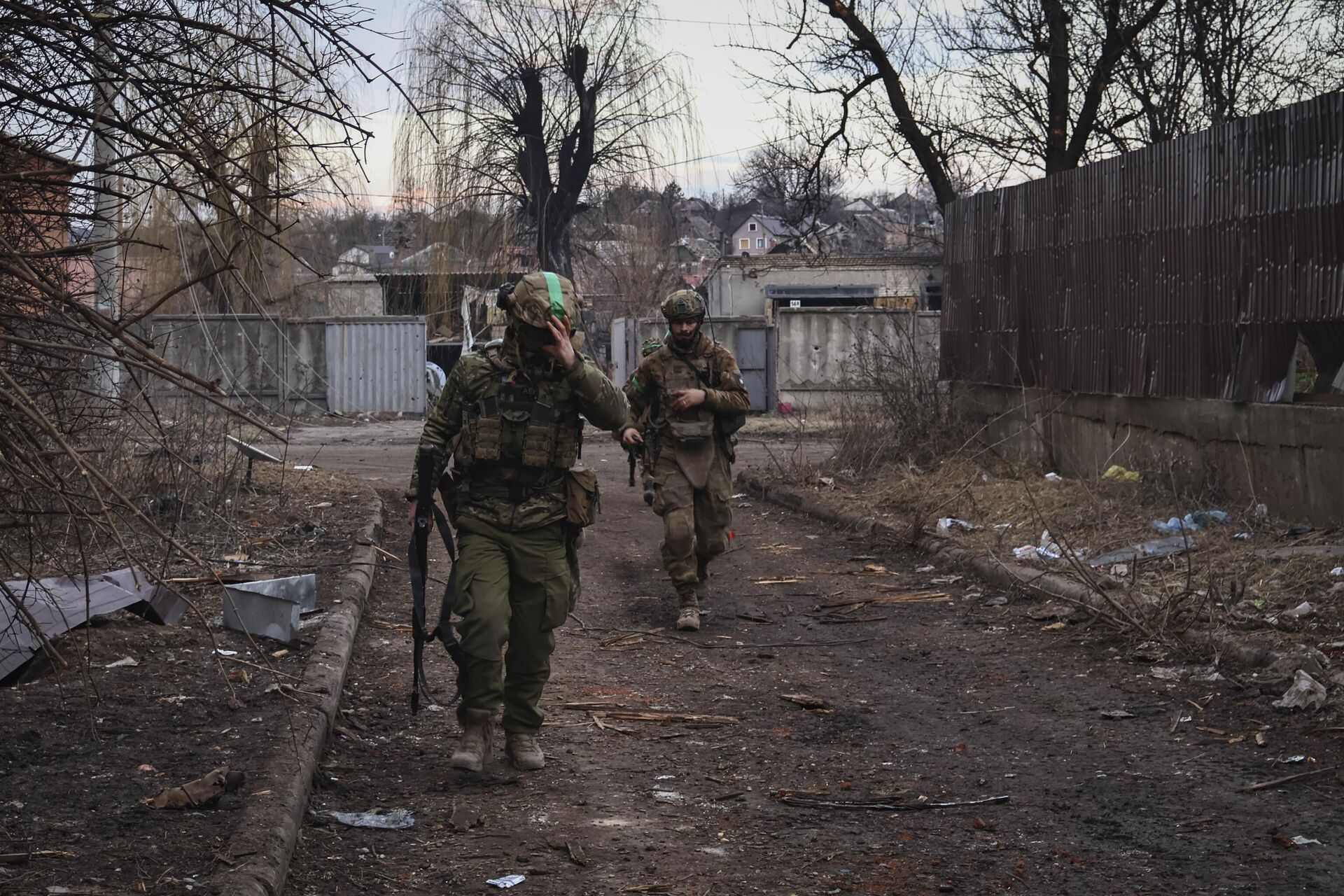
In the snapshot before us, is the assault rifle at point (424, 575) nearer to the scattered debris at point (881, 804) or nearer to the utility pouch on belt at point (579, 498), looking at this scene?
the utility pouch on belt at point (579, 498)

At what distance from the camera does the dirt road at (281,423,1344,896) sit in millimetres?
3984

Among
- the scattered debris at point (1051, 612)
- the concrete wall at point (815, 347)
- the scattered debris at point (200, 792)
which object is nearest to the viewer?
the scattered debris at point (200, 792)

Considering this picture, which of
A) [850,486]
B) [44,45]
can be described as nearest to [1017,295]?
[850,486]

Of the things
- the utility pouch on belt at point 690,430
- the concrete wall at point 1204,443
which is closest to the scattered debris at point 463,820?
the utility pouch on belt at point 690,430

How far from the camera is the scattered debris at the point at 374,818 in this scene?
4500 mm

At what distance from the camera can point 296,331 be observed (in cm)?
2820

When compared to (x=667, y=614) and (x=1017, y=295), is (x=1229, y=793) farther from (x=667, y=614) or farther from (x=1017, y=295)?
(x=1017, y=295)

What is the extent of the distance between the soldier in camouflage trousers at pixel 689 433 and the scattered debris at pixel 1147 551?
2.29m

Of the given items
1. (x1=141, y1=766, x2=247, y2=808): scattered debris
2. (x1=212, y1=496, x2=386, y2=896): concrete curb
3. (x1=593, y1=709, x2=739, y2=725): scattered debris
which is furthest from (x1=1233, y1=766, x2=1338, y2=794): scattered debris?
(x1=141, y1=766, x2=247, y2=808): scattered debris

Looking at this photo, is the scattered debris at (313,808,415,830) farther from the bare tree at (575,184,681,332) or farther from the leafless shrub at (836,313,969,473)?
the bare tree at (575,184,681,332)

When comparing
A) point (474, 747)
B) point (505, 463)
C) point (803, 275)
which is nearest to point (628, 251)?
point (803, 275)

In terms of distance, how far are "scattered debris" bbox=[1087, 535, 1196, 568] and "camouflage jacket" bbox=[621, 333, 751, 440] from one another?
236 cm

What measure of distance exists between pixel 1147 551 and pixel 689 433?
9.41ft

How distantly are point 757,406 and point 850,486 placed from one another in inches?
561
